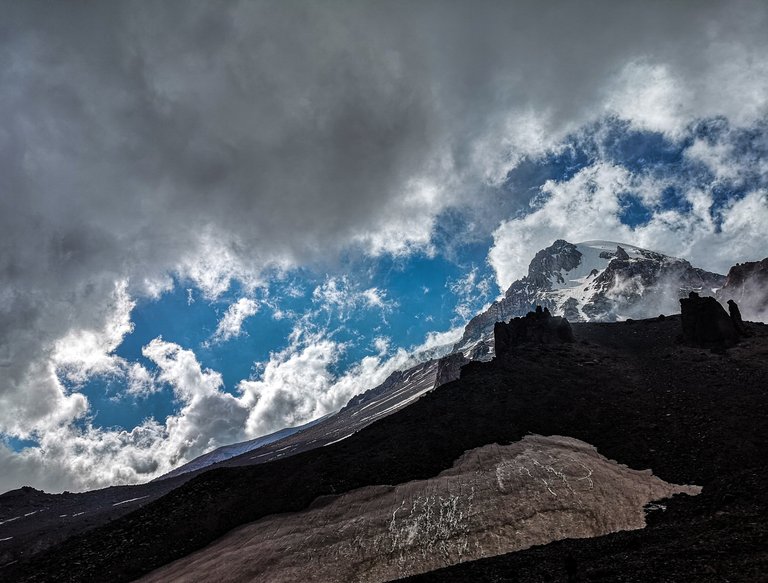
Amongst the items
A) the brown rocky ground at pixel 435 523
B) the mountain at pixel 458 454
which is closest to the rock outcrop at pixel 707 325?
the mountain at pixel 458 454

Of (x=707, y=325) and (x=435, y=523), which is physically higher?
(x=707, y=325)

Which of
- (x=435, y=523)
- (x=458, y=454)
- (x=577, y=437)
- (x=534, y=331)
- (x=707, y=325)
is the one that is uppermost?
(x=534, y=331)

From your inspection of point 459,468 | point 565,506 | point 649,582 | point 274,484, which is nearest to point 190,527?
point 274,484

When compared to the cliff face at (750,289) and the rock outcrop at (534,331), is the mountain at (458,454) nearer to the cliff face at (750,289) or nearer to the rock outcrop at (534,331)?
the rock outcrop at (534,331)

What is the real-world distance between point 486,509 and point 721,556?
14407 millimetres

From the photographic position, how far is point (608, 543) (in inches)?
938

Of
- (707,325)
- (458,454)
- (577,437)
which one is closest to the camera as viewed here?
(458,454)

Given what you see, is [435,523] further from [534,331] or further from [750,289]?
[750,289]

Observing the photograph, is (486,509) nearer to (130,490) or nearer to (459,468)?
(459,468)

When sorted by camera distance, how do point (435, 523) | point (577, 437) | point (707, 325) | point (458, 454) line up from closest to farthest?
1. point (435, 523)
2. point (458, 454)
3. point (577, 437)
4. point (707, 325)

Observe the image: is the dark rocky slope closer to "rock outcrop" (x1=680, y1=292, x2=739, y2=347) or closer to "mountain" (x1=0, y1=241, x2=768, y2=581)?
"mountain" (x1=0, y1=241, x2=768, y2=581)

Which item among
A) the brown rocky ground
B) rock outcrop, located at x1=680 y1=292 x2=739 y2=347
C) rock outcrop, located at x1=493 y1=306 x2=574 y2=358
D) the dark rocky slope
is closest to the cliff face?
rock outcrop, located at x1=680 y1=292 x2=739 y2=347

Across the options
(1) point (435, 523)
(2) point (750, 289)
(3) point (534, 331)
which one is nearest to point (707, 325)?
(3) point (534, 331)

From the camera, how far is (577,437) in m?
44.0
